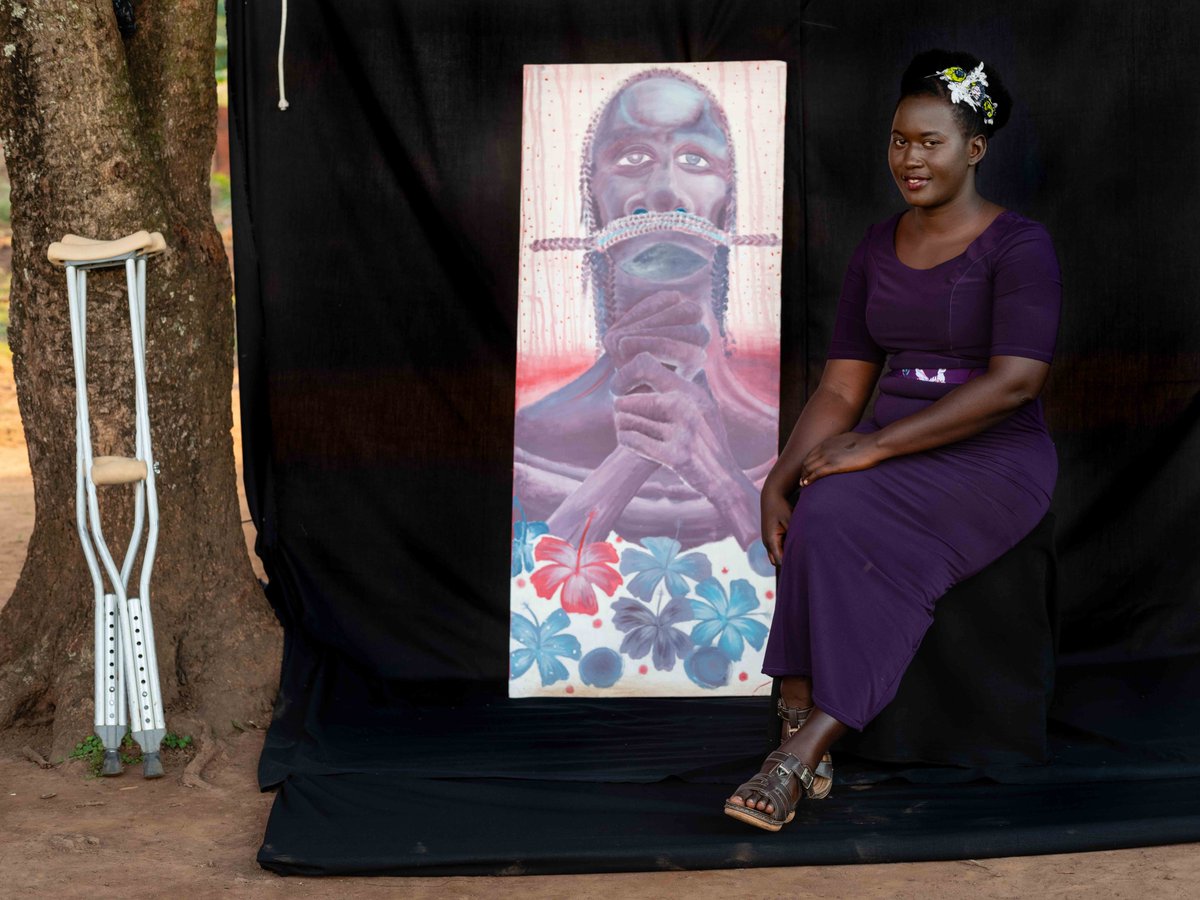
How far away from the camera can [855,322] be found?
4.09 m

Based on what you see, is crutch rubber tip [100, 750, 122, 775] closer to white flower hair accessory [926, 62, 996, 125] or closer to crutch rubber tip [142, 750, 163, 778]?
crutch rubber tip [142, 750, 163, 778]

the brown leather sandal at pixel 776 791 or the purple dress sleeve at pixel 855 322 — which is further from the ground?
the purple dress sleeve at pixel 855 322

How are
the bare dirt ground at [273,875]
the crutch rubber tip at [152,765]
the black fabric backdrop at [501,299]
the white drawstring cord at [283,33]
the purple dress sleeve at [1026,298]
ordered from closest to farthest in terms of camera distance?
the bare dirt ground at [273,875] → the purple dress sleeve at [1026,298] → the crutch rubber tip at [152,765] → the white drawstring cord at [283,33] → the black fabric backdrop at [501,299]

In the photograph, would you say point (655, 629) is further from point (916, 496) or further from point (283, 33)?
point (283, 33)

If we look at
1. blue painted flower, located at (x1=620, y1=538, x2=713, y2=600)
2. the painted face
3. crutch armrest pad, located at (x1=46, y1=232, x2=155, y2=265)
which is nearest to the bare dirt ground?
blue painted flower, located at (x1=620, y1=538, x2=713, y2=600)

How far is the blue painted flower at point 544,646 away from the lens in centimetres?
474

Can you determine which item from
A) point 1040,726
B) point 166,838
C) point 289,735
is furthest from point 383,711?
point 1040,726

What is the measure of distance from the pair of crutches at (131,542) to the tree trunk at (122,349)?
0.84 feet

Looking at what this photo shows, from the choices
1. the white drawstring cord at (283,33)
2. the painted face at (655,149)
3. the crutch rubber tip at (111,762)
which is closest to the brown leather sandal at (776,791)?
the crutch rubber tip at (111,762)

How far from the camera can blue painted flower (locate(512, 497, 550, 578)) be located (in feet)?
15.6

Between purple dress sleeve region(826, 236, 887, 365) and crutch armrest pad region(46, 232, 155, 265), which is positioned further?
purple dress sleeve region(826, 236, 887, 365)

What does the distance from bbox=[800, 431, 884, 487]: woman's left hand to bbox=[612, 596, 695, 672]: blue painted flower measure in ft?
3.32

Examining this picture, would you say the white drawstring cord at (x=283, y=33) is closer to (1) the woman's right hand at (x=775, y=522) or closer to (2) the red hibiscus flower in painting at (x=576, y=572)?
(2) the red hibiscus flower in painting at (x=576, y=572)

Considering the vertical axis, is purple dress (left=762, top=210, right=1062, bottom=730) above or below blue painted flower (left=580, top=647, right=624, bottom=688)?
above
